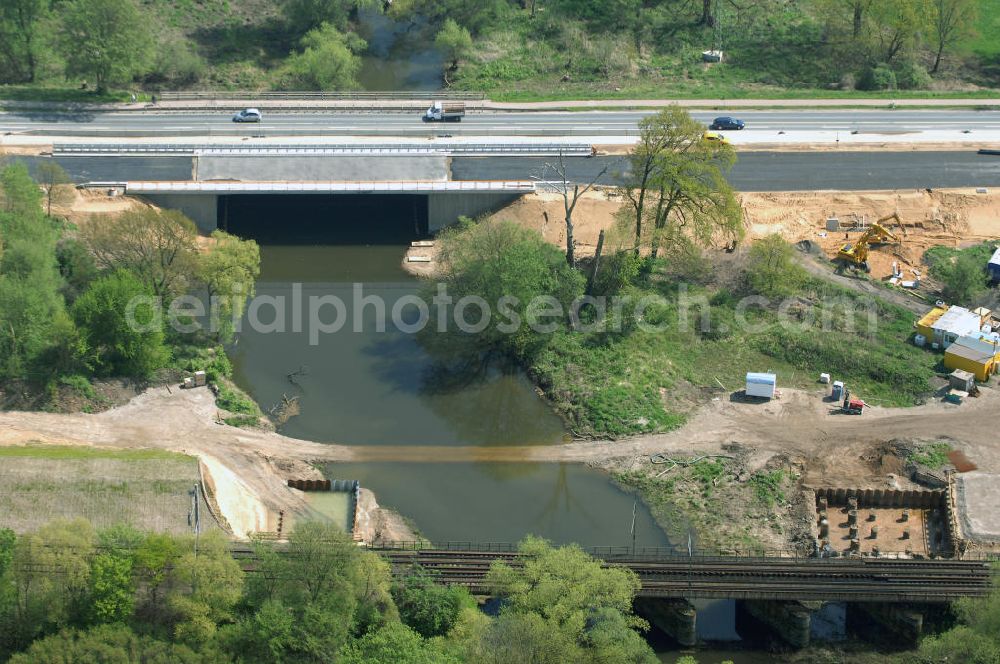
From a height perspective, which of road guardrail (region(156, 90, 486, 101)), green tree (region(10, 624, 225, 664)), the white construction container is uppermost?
road guardrail (region(156, 90, 486, 101))

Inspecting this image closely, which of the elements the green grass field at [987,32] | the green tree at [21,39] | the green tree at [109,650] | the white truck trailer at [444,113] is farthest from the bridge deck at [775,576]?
the green grass field at [987,32]

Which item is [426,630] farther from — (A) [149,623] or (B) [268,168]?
(B) [268,168]

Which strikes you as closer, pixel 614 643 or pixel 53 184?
pixel 614 643

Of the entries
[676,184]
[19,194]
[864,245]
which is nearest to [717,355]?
[676,184]

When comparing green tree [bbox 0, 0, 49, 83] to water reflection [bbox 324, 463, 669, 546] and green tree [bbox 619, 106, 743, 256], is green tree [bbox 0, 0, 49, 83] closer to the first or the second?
green tree [bbox 619, 106, 743, 256]

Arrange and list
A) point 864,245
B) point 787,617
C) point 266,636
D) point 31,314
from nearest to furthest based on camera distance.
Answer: point 266,636
point 787,617
point 31,314
point 864,245

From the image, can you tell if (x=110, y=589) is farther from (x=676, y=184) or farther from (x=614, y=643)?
(x=676, y=184)

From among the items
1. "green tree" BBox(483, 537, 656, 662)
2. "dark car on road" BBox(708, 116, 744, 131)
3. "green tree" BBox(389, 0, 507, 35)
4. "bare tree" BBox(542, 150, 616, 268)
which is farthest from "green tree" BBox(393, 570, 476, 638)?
"green tree" BBox(389, 0, 507, 35)
